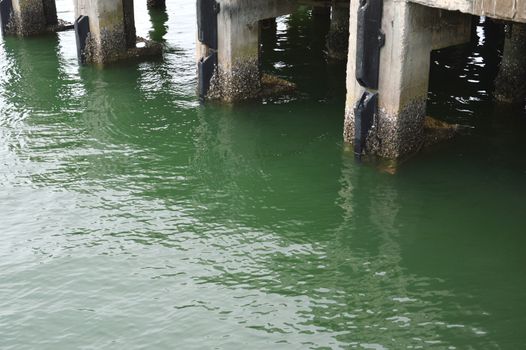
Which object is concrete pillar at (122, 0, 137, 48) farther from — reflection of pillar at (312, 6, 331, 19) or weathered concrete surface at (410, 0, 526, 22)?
weathered concrete surface at (410, 0, 526, 22)

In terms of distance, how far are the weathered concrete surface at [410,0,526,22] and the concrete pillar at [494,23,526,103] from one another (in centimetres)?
586

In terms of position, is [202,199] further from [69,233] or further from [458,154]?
[458,154]

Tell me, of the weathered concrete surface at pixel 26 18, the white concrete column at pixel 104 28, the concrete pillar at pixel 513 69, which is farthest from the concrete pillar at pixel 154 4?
the concrete pillar at pixel 513 69

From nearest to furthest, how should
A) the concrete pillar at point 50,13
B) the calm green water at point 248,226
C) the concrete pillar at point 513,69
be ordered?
the calm green water at point 248,226 < the concrete pillar at point 513,69 < the concrete pillar at point 50,13

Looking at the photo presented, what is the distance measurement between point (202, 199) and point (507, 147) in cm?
728

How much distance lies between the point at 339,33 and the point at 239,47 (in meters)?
5.76

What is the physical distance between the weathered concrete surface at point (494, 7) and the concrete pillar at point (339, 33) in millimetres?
10173

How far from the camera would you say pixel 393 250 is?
13500mm

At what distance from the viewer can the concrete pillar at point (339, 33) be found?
80.4 feet

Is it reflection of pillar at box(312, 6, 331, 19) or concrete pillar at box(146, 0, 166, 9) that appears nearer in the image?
reflection of pillar at box(312, 6, 331, 19)

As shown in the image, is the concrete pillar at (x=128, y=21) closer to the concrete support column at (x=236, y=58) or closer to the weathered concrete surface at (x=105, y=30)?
the weathered concrete surface at (x=105, y=30)

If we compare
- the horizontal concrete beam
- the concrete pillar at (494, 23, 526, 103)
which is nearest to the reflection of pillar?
the horizontal concrete beam

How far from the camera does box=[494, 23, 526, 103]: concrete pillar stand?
1948cm

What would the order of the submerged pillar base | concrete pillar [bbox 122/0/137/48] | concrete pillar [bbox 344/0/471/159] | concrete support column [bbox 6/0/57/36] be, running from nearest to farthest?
concrete pillar [bbox 344/0/471/159], the submerged pillar base, concrete pillar [bbox 122/0/137/48], concrete support column [bbox 6/0/57/36]
